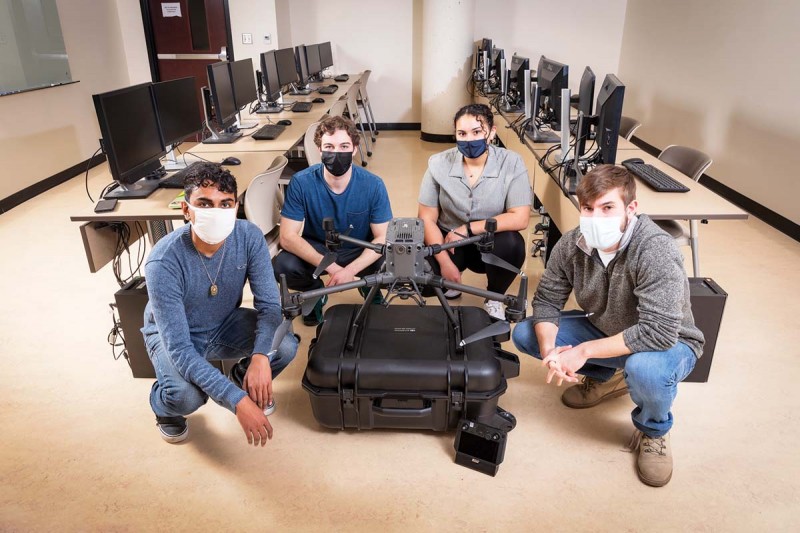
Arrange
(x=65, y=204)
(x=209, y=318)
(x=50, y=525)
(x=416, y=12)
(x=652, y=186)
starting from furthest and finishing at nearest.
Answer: (x=416, y=12)
(x=65, y=204)
(x=652, y=186)
(x=209, y=318)
(x=50, y=525)

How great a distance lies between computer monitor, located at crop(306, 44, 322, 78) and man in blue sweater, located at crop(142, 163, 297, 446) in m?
4.73

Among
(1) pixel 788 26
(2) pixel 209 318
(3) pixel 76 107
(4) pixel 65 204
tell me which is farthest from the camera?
(3) pixel 76 107

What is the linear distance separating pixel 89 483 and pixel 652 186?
8.41ft

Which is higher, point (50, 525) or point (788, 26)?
point (788, 26)

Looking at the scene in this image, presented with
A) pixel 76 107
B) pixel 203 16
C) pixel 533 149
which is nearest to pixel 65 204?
pixel 76 107

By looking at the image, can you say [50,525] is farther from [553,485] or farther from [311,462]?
[553,485]

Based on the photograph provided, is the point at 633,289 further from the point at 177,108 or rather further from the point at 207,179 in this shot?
the point at 177,108

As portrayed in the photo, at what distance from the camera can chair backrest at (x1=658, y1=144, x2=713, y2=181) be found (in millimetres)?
2777

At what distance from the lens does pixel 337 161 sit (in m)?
2.45

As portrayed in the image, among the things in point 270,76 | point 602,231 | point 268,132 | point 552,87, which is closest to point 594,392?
point 602,231

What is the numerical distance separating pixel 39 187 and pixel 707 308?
5.17 metres

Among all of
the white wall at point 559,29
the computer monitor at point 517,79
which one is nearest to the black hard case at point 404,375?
the computer monitor at point 517,79

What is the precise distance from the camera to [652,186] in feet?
8.50

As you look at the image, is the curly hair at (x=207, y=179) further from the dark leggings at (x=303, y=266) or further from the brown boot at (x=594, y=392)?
the brown boot at (x=594, y=392)
